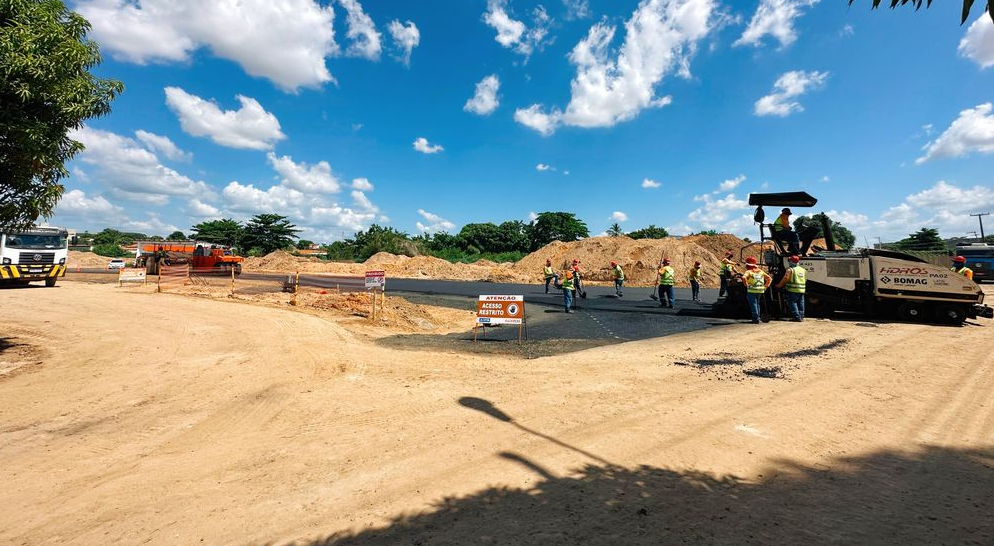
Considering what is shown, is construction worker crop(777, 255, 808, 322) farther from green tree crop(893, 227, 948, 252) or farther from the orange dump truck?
green tree crop(893, 227, 948, 252)

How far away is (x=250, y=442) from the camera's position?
14.5 feet

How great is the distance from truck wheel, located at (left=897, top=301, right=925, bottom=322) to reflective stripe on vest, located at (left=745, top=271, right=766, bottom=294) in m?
4.01

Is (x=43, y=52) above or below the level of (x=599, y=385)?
above

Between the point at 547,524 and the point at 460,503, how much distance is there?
709 mm

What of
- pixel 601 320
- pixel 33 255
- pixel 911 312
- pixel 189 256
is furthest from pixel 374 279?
pixel 189 256

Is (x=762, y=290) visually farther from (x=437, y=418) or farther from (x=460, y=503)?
(x=460, y=503)

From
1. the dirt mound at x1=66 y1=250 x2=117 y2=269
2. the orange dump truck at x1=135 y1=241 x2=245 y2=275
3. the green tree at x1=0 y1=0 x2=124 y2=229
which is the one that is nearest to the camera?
the green tree at x1=0 y1=0 x2=124 y2=229

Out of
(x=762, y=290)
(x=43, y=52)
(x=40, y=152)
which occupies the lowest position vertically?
(x=762, y=290)

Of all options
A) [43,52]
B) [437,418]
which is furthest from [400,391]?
Result: [43,52]

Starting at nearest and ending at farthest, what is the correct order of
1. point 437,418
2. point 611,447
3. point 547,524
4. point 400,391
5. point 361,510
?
1. point 547,524
2. point 361,510
3. point 611,447
4. point 437,418
5. point 400,391

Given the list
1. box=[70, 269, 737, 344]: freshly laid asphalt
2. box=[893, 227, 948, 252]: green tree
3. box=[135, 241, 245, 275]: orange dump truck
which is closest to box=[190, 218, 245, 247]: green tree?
box=[135, 241, 245, 275]: orange dump truck

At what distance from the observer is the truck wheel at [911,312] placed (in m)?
11.6

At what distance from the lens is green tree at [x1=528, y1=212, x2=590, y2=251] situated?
241 ft

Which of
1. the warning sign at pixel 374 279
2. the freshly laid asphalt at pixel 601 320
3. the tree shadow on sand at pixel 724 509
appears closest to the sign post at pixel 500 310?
the freshly laid asphalt at pixel 601 320
